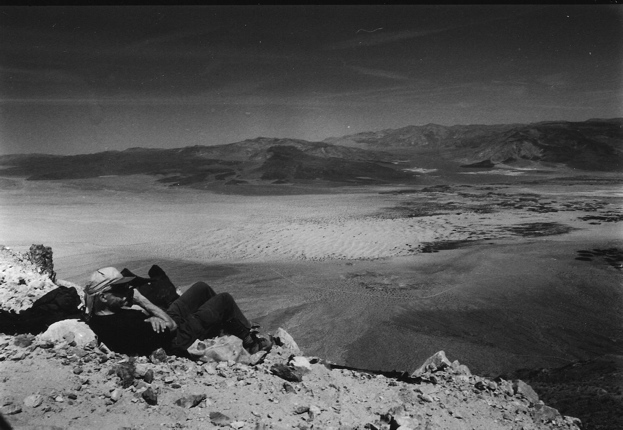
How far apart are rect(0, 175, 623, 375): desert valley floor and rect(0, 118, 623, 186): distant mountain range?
2.61 metres

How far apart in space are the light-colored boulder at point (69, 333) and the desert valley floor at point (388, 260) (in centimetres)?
226

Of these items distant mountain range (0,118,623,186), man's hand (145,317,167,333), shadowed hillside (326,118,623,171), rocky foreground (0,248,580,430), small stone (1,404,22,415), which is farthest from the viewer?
shadowed hillside (326,118,623,171)

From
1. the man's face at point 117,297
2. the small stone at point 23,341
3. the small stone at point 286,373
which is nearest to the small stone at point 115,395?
the man's face at point 117,297

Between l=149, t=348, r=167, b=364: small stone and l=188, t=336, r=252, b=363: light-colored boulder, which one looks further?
l=188, t=336, r=252, b=363: light-colored boulder

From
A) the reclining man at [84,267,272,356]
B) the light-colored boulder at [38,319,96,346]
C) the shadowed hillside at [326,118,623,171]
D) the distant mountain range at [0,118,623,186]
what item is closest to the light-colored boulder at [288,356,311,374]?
the reclining man at [84,267,272,356]

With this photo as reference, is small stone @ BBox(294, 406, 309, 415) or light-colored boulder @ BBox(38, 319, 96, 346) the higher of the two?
light-colored boulder @ BBox(38, 319, 96, 346)

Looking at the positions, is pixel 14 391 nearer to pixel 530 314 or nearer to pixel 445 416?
pixel 445 416

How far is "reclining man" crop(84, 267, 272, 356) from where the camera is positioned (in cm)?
299

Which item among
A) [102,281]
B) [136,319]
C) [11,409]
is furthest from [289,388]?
[11,409]

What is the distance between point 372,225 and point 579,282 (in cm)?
449

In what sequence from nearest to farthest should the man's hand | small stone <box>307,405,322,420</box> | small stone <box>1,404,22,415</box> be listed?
small stone <box>1,404,22,415</box> < small stone <box>307,405,322,420</box> < the man's hand

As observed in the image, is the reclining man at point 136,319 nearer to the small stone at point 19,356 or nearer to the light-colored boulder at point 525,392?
the small stone at point 19,356

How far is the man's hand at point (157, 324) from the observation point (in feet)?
10.1

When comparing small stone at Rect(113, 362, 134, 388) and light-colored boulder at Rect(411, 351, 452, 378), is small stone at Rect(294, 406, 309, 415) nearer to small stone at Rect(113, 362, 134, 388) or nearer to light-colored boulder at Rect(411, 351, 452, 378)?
small stone at Rect(113, 362, 134, 388)
